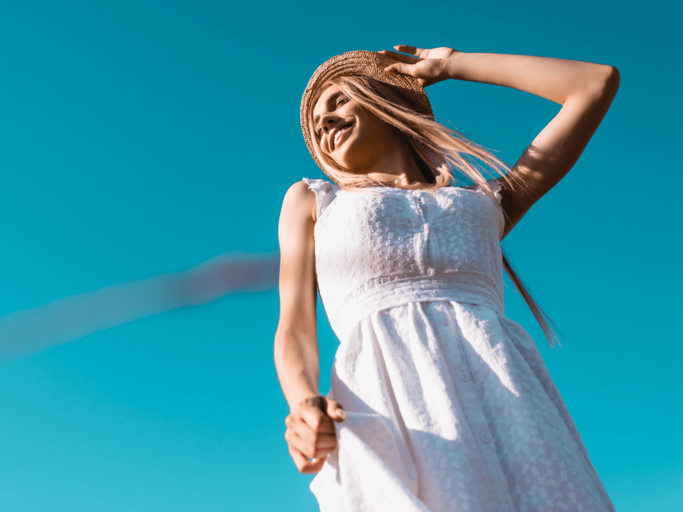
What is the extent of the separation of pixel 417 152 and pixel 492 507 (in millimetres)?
1582

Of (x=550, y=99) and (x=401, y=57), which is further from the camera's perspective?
(x=401, y=57)

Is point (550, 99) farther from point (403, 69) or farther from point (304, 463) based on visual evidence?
point (304, 463)

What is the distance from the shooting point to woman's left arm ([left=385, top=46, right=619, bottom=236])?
2.11 meters

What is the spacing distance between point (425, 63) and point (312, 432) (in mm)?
1684

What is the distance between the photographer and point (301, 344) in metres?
1.63

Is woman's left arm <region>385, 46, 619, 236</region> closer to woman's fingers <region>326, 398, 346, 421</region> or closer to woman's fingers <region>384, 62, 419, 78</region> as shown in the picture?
woman's fingers <region>384, 62, 419, 78</region>

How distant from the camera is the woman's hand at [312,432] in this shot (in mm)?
1260

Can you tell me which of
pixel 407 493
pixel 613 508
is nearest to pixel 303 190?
pixel 407 493

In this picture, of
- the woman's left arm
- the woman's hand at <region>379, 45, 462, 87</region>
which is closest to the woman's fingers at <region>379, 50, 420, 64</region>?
the woman's hand at <region>379, 45, 462, 87</region>

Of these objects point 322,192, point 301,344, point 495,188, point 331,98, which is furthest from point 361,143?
point 301,344

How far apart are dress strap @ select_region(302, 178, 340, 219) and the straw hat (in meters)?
0.53

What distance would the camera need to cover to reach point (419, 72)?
94.1 inches

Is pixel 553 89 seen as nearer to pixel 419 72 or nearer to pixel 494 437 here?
pixel 419 72

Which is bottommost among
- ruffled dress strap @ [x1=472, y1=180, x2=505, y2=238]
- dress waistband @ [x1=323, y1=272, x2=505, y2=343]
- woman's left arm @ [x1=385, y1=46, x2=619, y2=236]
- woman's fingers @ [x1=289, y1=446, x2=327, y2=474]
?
woman's fingers @ [x1=289, y1=446, x2=327, y2=474]
